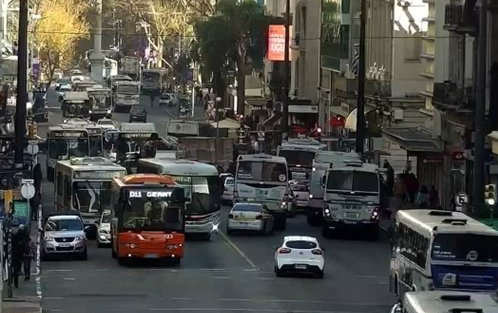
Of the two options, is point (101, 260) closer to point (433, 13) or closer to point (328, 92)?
point (433, 13)

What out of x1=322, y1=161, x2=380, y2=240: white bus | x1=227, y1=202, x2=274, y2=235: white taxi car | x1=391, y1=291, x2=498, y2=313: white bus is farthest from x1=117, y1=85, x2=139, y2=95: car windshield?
x1=391, y1=291, x2=498, y2=313: white bus

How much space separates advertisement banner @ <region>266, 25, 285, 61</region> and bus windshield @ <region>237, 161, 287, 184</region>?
45.2 m

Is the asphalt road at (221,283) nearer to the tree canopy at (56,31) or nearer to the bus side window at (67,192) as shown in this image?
the bus side window at (67,192)

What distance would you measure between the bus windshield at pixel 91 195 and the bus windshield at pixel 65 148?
2381cm

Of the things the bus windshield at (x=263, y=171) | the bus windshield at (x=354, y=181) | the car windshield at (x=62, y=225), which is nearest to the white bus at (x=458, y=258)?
the car windshield at (x=62, y=225)

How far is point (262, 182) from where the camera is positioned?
194ft

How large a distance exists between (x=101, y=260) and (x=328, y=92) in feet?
191

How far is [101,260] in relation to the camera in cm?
4709

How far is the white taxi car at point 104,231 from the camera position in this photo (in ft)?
169

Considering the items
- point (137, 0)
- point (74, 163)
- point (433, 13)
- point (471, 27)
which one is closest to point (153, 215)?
point (74, 163)

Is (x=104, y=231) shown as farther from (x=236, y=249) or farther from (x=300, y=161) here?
(x=300, y=161)

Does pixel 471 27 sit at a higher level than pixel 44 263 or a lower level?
higher

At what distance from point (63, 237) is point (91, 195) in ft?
25.8

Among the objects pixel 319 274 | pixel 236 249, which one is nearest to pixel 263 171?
pixel 236 249
